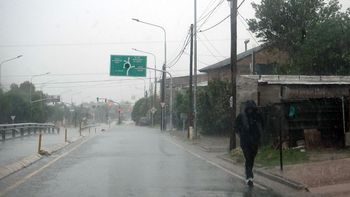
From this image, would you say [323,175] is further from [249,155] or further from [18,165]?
[18,165]

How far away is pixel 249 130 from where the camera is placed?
1349 centimetres

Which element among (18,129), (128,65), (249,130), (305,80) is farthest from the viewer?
(128,65)

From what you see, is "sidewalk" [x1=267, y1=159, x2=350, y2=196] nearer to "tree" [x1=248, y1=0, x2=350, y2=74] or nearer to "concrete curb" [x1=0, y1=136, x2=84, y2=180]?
"concrete curb" [x1=0, y1=136, x2=84, y2=180]

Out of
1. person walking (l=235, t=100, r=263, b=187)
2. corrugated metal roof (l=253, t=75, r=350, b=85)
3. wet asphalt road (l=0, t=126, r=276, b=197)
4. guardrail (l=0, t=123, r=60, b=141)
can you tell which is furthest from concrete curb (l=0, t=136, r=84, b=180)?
guardrail (l=0, t=123, r=60, b=141)

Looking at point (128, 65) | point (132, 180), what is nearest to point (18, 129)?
point (128, 65)

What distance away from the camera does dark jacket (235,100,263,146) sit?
1347 centimetres

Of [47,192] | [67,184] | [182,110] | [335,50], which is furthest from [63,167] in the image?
[182,110]

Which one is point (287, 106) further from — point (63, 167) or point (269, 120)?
point (63, 167)

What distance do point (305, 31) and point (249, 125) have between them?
29.8 m

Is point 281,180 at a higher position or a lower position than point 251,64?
lower

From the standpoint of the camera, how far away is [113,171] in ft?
54.4

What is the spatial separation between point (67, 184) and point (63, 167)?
15.0 ft

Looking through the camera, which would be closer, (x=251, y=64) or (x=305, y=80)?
(x=305, y=80)

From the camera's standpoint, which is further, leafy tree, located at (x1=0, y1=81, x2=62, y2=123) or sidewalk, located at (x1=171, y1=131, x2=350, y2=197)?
leafy tree, located at (x1=0, y1=81, x2=62, y2=123)
